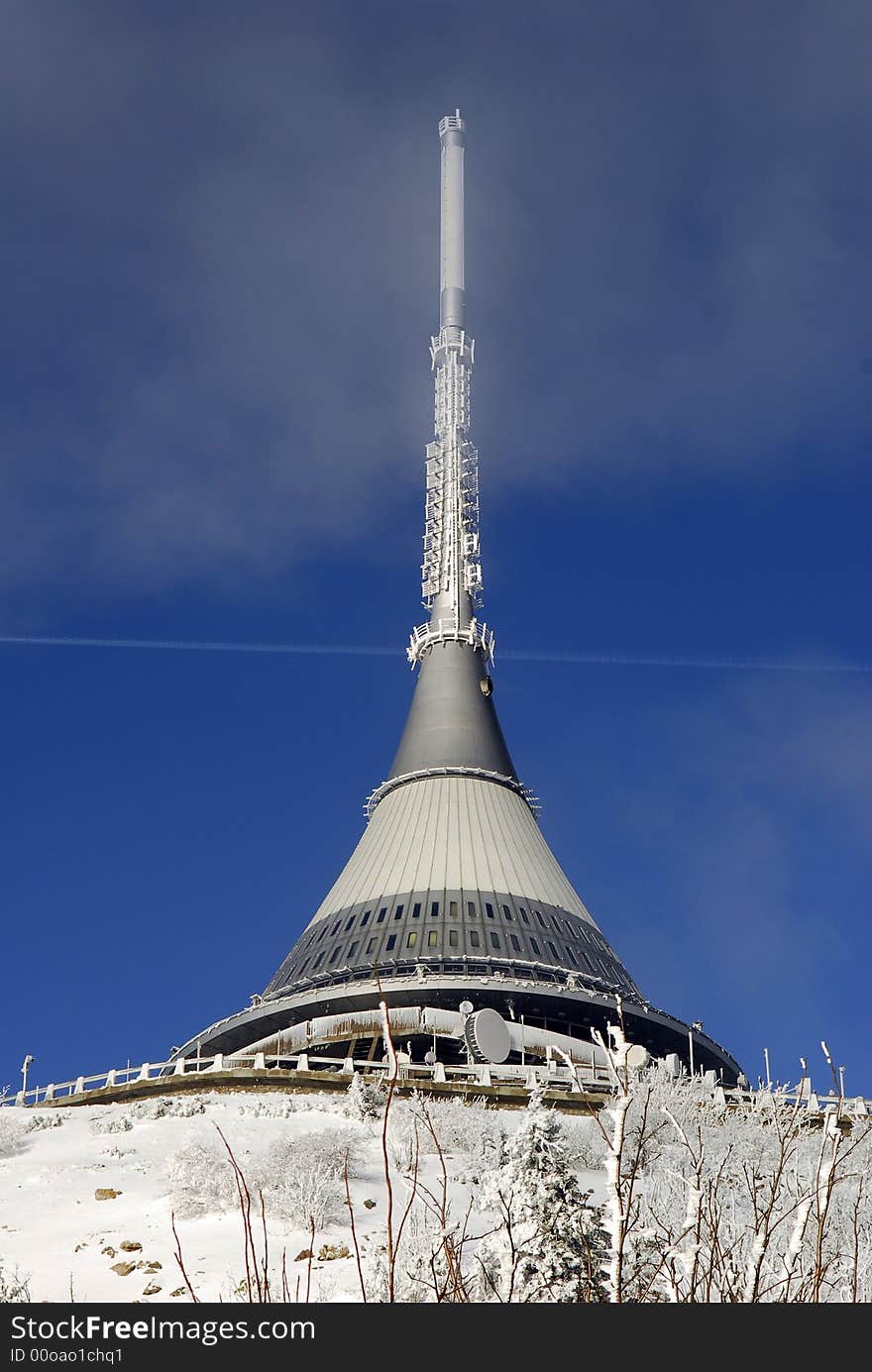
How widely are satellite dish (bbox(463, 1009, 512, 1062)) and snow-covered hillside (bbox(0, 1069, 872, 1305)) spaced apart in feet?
22.3

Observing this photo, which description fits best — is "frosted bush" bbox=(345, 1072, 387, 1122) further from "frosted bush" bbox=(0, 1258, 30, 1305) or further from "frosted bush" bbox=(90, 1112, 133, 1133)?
"frosted bush" bbox=(0, 1258, 30, 1305)

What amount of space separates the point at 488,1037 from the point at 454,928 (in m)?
11.6

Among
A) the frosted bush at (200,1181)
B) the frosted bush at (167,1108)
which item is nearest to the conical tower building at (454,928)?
the frosted bush at (167,1108)

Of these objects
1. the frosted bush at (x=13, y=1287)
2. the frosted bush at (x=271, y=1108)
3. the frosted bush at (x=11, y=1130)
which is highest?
the frosted bush at (x=271, y=1108)

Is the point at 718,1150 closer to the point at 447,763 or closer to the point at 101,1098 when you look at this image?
the point at 101,1098

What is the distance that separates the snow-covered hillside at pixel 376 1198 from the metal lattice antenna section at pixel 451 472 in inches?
1645

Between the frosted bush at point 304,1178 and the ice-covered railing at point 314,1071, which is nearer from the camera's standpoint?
the frosted bush at point 304,1178

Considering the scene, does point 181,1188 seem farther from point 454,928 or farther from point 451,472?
point 451,472

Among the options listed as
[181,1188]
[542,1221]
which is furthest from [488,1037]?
[542,1221]

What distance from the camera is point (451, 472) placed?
88.1 metres

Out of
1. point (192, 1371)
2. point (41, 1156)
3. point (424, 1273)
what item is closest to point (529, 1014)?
point (41, 1156)

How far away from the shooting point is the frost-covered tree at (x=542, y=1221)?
19.3 metres

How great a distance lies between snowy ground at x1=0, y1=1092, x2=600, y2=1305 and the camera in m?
23.7

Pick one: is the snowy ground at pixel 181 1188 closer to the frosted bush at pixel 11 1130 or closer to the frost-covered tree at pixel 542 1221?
the frosted bush at pixel 11 1130
